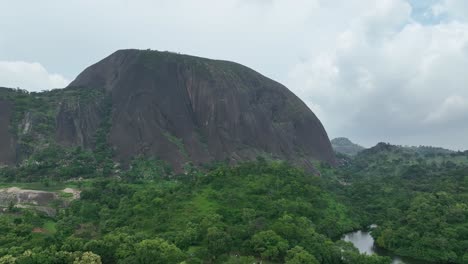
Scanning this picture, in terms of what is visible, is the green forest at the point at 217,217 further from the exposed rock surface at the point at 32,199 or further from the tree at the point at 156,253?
the exposed rock surface at the point at 32,199

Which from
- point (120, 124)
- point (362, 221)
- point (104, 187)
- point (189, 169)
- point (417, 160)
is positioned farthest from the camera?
point (417, 160)

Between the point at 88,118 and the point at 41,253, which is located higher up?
the point at 88,118

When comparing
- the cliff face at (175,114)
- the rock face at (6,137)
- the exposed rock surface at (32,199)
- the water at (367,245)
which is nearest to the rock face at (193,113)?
the cliff face at (175,114)

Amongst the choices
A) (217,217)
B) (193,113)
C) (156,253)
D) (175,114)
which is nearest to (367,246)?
(217,217)

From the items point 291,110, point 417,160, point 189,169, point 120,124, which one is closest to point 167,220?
point 189,169

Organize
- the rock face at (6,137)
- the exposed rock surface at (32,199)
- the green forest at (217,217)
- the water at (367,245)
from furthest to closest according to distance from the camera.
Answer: the rock face at (6,137)
the exposed rock surface at (32,199)
the water at (367,245)
the green forest at (217,217)

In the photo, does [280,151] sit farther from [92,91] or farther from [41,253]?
[41,253]

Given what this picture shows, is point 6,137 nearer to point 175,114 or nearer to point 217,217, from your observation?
point 175,114
